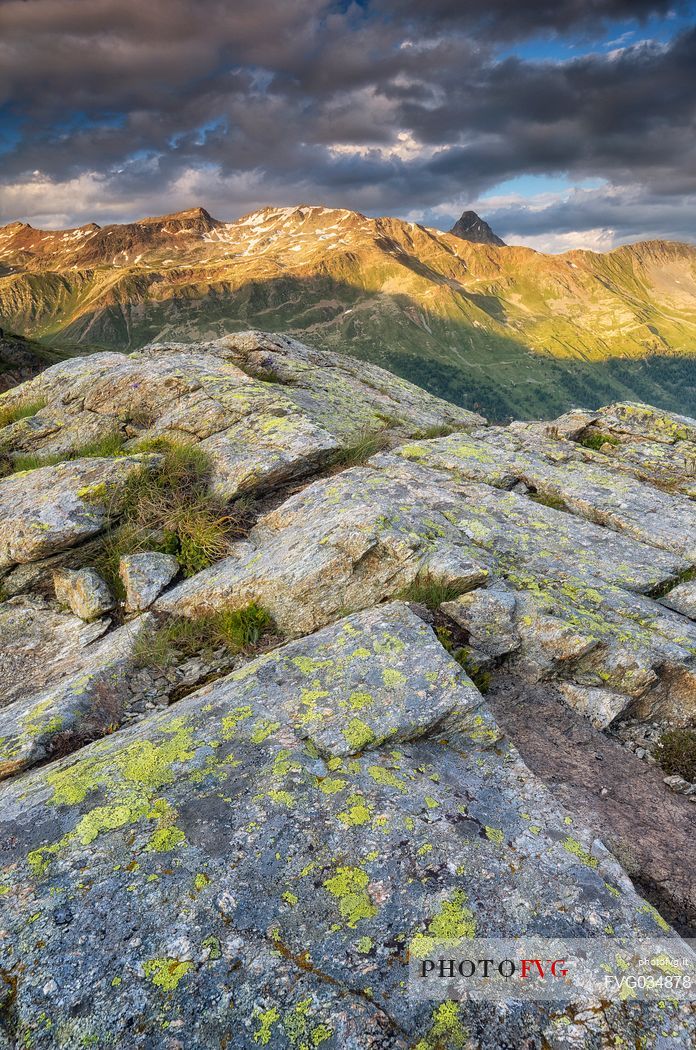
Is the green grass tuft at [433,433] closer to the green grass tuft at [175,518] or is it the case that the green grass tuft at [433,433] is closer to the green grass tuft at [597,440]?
the green grass tuft at [597,440]

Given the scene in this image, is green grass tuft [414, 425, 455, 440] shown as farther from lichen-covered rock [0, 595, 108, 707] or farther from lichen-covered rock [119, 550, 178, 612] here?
lichen-covered rock [0, 595, 108, 707]

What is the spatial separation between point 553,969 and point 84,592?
30.9 ft

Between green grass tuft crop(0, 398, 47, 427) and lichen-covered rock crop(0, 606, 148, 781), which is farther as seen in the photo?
green grass tuft crop(0, 398, 47, 427)

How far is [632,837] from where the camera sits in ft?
21.3

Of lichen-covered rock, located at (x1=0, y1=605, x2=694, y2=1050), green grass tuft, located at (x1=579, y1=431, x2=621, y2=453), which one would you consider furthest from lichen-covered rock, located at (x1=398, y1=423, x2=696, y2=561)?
lichen-covered rock, located at (x1=0, y1=605, x2=694, y2=1050)

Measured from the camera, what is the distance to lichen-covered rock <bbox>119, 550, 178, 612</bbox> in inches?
400

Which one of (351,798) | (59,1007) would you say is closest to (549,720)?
(351,798)

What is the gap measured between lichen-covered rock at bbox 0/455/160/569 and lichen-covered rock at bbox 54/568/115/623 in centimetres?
74

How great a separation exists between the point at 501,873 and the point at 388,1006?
1635 millimetres

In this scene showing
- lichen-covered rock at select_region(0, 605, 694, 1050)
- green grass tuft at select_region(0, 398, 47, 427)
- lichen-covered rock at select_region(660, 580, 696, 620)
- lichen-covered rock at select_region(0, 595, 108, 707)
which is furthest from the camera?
A: green grass tuft at select_region(0, 398, 47, 427)

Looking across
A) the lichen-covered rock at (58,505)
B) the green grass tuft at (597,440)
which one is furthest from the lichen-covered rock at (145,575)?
the green grass tuft at (597,440)

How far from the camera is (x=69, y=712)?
25.4 feet

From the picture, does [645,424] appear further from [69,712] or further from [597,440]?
[69,712]

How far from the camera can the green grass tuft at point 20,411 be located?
1759cm
